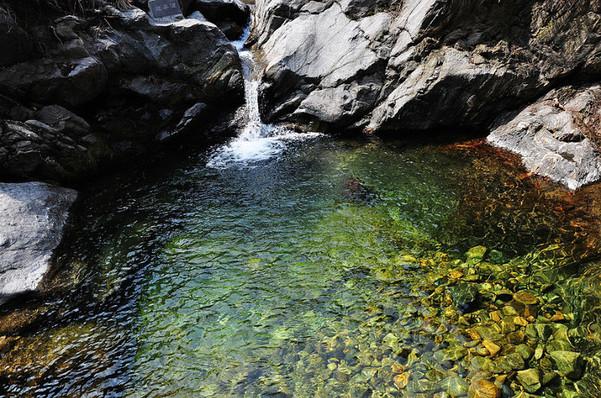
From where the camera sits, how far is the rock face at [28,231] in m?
7.51

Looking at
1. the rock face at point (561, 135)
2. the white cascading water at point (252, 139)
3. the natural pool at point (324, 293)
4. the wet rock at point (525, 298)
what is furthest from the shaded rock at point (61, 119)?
the rock face at point (561, 135)

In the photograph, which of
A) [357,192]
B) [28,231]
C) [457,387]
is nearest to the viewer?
[457,387]

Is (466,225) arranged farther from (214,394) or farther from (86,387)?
(86,387)

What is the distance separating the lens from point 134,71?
1190 cm

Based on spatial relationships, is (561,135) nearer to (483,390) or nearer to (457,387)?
(483,390)

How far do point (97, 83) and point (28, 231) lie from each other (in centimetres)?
481

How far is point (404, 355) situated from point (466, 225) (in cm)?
413

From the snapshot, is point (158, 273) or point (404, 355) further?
point (158, 273)

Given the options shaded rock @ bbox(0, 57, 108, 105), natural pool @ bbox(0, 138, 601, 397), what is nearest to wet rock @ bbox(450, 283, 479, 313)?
natural pool @ bbox(0, 138, 601, 397)

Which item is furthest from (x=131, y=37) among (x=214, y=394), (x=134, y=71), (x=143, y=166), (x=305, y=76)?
(x=214, y=394)

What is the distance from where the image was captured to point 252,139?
46.3ft

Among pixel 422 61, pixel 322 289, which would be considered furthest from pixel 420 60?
pixel 322 289

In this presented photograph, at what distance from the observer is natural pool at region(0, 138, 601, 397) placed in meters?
5.49

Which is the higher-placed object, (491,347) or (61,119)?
(61,119)
